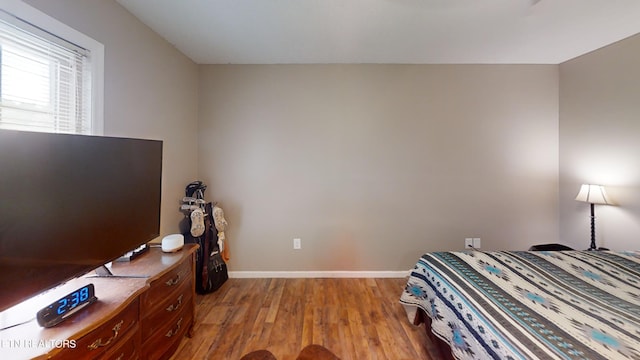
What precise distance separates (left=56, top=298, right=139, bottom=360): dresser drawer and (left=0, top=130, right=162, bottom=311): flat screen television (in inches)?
10.8

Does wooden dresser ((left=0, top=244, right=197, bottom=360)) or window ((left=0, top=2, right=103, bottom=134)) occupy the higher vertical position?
window ((left=0, top=2, right=103, bottom=134))

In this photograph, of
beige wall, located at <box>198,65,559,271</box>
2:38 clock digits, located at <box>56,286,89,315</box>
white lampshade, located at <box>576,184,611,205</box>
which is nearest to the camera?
2:38 clock digits, located at <box>56,286,89,315</box>

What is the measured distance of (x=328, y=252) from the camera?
300 centimetres

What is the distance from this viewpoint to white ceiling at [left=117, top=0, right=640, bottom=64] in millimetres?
1870

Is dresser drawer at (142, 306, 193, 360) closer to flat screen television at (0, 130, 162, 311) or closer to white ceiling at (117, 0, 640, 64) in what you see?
flat screen television at (0, 130, 162, 311)

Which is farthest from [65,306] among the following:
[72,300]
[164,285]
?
[164,285]

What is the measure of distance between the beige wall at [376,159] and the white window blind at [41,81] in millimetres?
1359

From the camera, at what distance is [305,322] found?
→ 7.06 ft

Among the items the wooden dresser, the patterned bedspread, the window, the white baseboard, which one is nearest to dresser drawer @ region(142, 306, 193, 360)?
the wooden dresser

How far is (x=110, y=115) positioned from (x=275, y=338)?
202 centimetres

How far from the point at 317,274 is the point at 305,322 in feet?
2.77

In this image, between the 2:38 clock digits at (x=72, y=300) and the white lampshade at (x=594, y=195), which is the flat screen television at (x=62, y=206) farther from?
the white lampshade at (x=594, y=195)

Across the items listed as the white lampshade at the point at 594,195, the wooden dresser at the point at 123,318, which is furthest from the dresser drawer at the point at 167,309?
→ the white lampshade at the point at 594,195

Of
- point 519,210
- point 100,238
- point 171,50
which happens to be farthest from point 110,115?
point 519,210
